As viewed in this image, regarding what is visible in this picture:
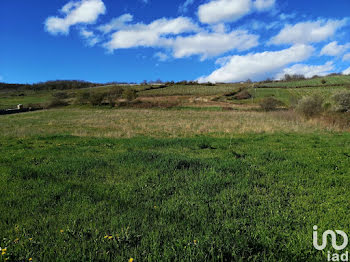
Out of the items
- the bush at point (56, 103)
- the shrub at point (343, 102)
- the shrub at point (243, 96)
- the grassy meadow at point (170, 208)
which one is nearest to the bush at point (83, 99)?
the bush at point (56, 103)

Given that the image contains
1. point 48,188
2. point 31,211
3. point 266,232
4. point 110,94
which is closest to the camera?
point 266,232

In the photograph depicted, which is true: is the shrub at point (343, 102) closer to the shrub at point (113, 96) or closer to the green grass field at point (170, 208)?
the green grass field at point (170, 208)

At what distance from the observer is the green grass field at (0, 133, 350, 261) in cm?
322

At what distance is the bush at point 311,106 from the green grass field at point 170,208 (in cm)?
2590

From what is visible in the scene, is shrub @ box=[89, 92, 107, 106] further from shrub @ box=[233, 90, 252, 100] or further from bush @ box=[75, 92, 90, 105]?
shrub @ box=[233, 90, 252, 100]

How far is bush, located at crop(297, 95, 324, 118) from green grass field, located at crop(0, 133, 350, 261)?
1020 inches

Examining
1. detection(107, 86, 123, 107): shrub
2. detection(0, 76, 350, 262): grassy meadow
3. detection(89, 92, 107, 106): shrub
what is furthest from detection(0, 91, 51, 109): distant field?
detection(0, 76, 350, 262): grassy meadow

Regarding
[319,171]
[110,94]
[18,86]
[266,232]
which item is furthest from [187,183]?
[18,86]

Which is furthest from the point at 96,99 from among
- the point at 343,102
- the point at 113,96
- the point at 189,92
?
the point at 343,102

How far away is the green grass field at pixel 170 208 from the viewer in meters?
3.22

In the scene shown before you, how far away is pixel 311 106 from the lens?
3039 centimetres

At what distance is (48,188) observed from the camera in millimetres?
5305

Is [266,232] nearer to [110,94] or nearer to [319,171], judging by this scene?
[319,171]

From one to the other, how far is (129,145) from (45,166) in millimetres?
4854
